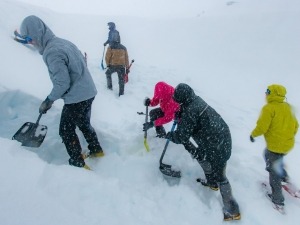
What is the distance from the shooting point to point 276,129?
376cm

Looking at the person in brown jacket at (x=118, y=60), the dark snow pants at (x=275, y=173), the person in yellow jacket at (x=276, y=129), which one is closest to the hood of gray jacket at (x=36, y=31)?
the person in yellow jacket at (x=276, y=129)

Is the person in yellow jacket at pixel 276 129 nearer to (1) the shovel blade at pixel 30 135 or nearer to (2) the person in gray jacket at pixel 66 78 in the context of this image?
(2) the person in gray jacket at pixel 66 78

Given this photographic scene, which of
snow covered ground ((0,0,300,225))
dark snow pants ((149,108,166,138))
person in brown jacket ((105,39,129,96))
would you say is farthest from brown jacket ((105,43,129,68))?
dark snow pants ((149,108,166,138))

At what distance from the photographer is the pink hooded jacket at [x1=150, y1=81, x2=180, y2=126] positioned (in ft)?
14.8

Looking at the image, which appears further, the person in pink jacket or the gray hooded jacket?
the person in pink jacket

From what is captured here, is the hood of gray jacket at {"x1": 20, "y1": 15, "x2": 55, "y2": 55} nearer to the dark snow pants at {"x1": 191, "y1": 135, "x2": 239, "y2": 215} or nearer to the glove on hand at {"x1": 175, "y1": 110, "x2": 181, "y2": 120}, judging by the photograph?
the glove on hand at {"x1": 175, "y1": 110, "x2": 181, "y2": 120}

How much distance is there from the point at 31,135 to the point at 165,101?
6.65 feet

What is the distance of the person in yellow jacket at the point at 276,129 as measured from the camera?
Answer: 12.1 ft

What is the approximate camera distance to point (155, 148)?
15.8ft

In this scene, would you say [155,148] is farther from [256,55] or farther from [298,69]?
[256,55]

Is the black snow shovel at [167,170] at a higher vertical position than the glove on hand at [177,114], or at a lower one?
lower

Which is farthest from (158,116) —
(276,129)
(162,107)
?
(276,129)

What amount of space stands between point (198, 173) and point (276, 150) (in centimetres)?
112

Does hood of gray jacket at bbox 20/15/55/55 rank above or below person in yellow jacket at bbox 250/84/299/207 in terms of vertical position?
above
